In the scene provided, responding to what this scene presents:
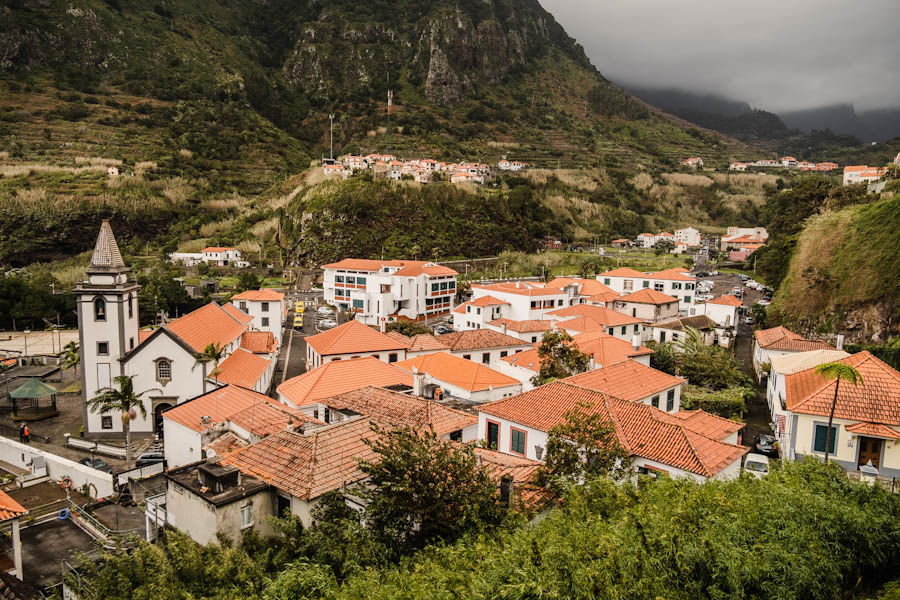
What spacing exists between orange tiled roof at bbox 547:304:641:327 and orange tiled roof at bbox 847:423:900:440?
24415 millimetres

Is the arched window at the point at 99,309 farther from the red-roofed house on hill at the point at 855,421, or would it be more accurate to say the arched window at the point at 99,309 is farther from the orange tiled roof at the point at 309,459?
the red-roofed house on hill at the point at 855,421

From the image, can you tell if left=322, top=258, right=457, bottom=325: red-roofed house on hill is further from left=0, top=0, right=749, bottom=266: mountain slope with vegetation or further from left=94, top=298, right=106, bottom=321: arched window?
left=0, top=0, right=749, bottom=266: mountain slope with vegetation

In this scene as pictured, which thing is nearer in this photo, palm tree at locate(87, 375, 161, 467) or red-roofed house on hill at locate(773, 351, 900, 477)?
red-roofed house on hill at locate(773, 351, 900, 477)

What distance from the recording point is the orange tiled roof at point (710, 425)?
62.0 feet

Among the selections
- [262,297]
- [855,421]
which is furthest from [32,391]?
[855,421]

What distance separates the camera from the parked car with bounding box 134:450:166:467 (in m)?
22.3

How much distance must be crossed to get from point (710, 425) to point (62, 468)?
954 inches

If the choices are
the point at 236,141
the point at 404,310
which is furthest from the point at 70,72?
the point at 404,310

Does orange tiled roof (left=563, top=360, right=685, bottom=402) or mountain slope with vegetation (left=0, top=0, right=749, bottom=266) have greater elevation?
mountain slope with vegetation (left=0, top=0, right=749, bottom=266)

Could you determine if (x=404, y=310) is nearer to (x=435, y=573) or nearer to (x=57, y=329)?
(x=57, y=329)

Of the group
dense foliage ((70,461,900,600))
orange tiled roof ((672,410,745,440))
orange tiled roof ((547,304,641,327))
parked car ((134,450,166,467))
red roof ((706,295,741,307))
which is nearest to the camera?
dense foliage ((70,461,900,600))

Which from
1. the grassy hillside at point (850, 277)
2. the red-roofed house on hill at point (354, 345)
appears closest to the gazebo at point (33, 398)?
the red-roofed house on hill at point (354, 345)

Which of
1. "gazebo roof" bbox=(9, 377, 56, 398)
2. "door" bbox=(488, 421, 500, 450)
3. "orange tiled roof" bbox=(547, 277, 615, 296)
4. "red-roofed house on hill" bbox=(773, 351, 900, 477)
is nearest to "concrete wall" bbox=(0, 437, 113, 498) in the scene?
"gazebo roof" bbox=(9, 377, 56, 398)

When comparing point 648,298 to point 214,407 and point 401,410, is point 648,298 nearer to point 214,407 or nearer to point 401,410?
point 401,410
